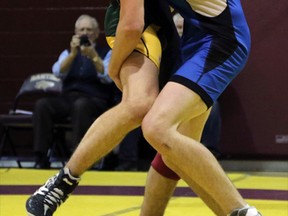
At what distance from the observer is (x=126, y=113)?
8.58ft

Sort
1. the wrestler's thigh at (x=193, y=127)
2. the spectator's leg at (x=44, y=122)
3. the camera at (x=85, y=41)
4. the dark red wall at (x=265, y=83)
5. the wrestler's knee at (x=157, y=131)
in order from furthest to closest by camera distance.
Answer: the dark red wall at (x=265, y=83) < the spectator's leg at (x=44, y=122) < the camera at (x=85, y=41) < the wrestler's thigh at (x=193, y=127) < the wrestler's knee at (x=157, y=131)

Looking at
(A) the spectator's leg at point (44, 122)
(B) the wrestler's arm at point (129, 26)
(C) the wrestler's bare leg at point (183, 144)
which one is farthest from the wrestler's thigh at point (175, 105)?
(A) the spectator's leg at point (44, 122)

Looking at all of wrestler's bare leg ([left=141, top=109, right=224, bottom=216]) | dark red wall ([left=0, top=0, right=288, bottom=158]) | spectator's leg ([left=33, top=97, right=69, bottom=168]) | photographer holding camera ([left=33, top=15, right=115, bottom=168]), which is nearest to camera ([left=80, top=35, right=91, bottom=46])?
photographer holding camera ([left=33, top=15, right=115, bottom=168])

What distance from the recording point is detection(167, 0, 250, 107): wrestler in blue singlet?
2570 millimetres

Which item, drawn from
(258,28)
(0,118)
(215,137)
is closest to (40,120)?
(0,118)

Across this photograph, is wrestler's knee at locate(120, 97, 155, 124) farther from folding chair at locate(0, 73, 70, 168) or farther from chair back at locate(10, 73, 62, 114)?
chair back at locate(10, 73, 62, 114)

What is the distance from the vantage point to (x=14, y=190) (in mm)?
4398

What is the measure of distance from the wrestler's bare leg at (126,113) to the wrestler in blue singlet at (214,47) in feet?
0.35

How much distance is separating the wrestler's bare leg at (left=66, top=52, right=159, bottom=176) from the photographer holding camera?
9.77 ft

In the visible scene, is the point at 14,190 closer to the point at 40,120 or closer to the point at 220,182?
the point at 40,120

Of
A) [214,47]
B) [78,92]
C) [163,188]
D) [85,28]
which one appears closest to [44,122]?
[78,92]

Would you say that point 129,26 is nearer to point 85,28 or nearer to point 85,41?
point 85,41

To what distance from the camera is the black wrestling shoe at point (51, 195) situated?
2678 millimetres

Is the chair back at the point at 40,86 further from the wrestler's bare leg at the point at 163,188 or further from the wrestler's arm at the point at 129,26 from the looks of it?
the wrestler's arm at the point at 129,26
